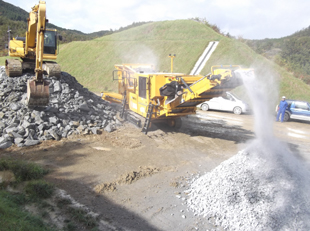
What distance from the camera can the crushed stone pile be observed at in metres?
5.26

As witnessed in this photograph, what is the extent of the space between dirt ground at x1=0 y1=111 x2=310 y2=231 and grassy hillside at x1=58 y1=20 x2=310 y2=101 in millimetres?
10607

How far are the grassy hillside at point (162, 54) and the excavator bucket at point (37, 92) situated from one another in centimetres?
1693

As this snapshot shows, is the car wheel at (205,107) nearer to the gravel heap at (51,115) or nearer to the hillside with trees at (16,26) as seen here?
the gravel heap at (51,115)

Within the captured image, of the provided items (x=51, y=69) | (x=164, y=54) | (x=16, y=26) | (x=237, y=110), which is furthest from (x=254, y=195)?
(x=16, y=26)

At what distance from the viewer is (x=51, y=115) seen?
1059cm

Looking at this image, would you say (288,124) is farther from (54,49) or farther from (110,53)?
(110,53)

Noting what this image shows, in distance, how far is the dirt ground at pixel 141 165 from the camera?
18.4 ft

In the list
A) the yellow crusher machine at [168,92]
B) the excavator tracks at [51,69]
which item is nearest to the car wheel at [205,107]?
the yellow crusher machine at [168,92]

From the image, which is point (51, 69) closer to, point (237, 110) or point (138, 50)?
point (237, 110)

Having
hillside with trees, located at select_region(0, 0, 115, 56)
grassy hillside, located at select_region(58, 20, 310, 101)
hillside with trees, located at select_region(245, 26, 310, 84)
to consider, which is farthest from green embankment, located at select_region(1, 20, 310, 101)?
hillside with trees, located at select_region(0, 0, 115, 56)

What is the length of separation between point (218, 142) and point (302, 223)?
5821mm

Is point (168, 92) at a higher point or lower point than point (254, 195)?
higher

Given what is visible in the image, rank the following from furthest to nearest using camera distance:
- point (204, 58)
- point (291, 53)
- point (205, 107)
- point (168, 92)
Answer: point (291, 53), point (204, 58), point (205, 107), point (168, 92)

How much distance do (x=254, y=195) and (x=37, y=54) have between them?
616 cm
